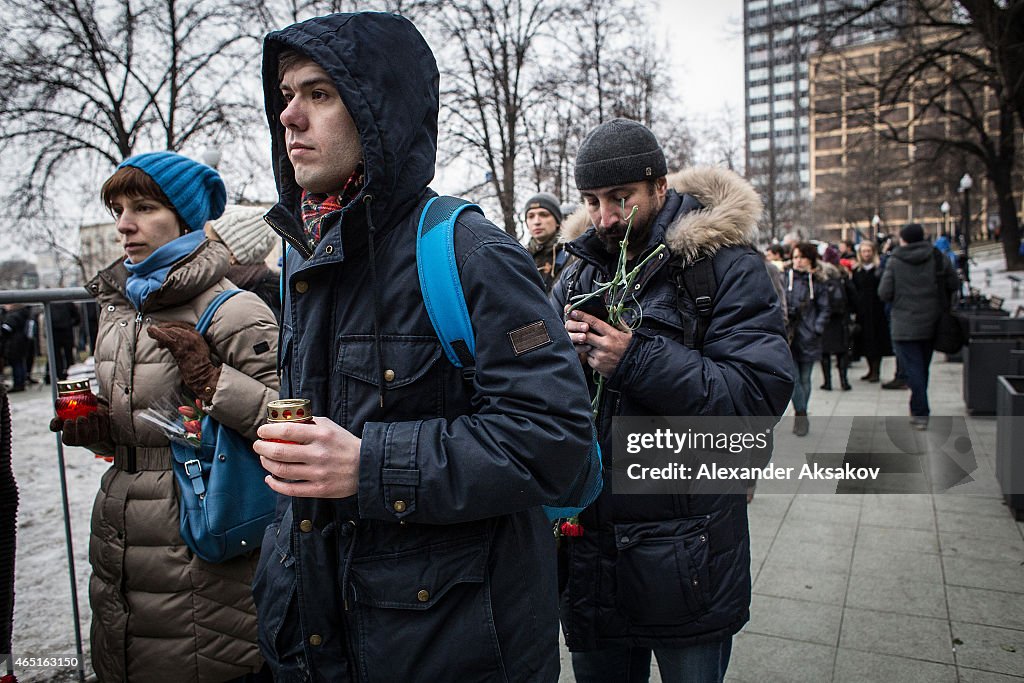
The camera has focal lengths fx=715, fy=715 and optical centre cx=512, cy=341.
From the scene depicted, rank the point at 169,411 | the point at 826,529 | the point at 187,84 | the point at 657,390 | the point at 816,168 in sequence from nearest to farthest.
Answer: the point at 657,390
the point at 169,411
the point at 826,529
the point at 187,84
the point at 816,168

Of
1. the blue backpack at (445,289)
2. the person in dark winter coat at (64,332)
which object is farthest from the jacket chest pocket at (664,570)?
the person in dark winter coat at (64,332)

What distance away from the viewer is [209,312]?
257cm

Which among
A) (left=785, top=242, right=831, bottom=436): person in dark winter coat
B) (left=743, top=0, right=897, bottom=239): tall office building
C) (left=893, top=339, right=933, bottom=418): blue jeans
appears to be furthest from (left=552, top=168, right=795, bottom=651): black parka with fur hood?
(left=743, top=0, right=897, bottom=239): tall office building

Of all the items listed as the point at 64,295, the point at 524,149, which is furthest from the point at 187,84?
the point at 64,295

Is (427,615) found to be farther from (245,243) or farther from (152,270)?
(245,243)

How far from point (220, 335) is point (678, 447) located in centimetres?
162

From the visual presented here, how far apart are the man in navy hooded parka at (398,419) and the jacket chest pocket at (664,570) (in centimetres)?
60

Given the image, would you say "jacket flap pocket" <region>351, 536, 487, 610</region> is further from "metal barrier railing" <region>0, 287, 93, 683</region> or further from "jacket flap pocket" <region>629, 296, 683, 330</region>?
"metal barrier railing" <region>0, 287, 93, 683</region>

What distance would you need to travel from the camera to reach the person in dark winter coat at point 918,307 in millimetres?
7582

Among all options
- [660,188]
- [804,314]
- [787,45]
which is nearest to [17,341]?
A: [804,314]

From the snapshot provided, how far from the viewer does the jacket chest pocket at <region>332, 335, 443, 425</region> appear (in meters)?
1.42

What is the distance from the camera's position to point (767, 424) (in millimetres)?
2260

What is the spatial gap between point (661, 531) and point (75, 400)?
192 centimetres

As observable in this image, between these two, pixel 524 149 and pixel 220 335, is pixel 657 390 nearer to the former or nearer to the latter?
pixel 220 335
